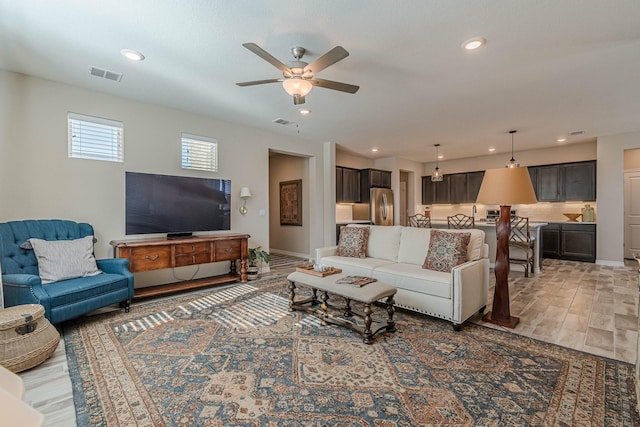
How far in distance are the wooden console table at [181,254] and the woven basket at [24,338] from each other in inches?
51.7

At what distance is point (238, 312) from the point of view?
11.5ft

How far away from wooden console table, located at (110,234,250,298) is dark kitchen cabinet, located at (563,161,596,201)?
23.9ft

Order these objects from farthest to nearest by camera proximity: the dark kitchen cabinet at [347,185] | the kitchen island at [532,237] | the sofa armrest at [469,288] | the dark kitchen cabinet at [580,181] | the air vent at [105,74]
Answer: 1. the dark kitchen cabinet at [347,185]
2. the dark kitchen cabinet at [580,181]
3. the kitchen island at [532,237]
4. the air vent at [105,74]
5. the sofa armrest at [469,288]

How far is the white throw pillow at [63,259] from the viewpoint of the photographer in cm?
312

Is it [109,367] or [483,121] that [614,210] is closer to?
[483,121]

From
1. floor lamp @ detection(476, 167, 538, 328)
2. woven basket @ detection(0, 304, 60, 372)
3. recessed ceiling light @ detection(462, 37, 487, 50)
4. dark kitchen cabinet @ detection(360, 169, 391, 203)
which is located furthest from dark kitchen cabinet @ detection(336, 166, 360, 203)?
woven basket @ detection(0, 304, 60, 372)

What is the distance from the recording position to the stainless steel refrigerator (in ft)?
26.2

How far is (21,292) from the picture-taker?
271 cm

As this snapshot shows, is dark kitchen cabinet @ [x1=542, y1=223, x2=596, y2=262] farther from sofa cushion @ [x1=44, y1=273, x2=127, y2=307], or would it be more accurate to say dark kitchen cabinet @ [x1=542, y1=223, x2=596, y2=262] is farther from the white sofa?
sofa cushion @ [x1=44, y1=273, x2=127, y2=307]

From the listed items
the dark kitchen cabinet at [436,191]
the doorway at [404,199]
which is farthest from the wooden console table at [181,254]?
the dark kitchen cabinet at [436,191]

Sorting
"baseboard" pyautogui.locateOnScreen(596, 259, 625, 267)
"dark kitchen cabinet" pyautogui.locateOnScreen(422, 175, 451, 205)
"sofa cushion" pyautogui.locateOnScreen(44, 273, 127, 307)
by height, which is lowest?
"baseboard" pyautogui.locateOnScreen(596, 259, 625, 267)

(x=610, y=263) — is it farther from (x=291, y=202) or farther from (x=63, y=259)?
(x=63, y=259)

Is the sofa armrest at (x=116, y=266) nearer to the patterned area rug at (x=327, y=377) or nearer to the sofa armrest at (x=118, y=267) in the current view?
the sofa armrest at (x=118, y=267)

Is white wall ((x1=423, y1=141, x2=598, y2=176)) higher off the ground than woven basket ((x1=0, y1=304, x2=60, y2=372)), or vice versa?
white wall ((x1=423, y1=141, x2=598, y2=176))
